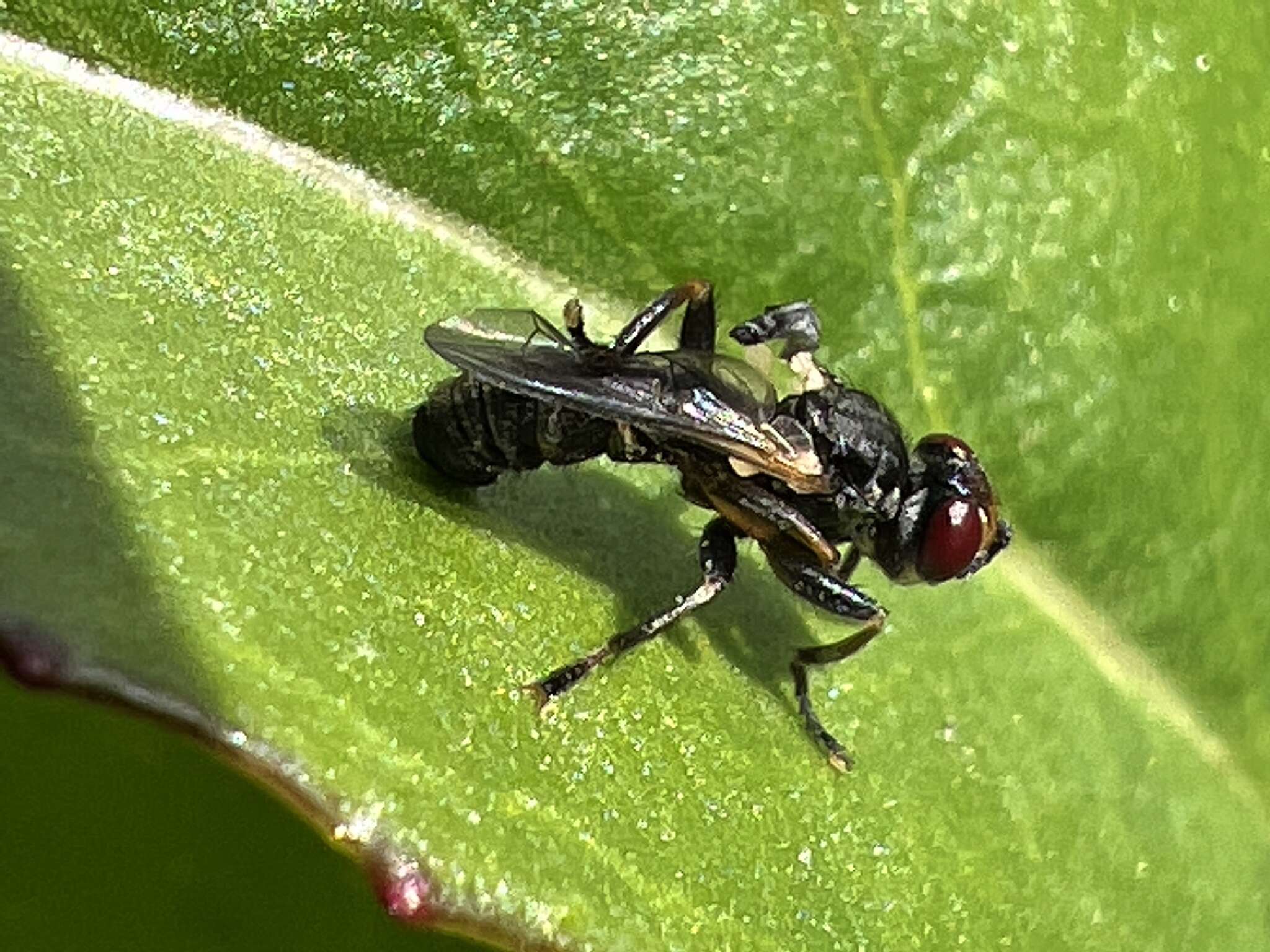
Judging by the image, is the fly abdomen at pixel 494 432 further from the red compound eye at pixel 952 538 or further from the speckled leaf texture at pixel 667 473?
the red compound eye at pixel 952 538

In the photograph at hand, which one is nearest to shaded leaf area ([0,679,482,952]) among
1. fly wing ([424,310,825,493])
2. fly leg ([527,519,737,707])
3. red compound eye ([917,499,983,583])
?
fly leg ([527,519,737,707])

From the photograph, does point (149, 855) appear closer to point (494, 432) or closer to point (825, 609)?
point (494, 432)

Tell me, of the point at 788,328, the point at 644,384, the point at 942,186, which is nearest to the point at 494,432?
the point at 644,384

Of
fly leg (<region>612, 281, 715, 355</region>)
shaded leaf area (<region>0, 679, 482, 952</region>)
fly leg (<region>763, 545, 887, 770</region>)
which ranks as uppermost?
fly leg (<region>612, 281, 715, 355</region>)

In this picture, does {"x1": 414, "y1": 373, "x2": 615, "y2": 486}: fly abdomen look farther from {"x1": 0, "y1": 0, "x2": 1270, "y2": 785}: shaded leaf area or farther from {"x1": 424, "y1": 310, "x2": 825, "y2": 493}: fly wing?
{"x1": 0, "y1": 0, "x2": 1270, "y2": 785}: shaded leaf area

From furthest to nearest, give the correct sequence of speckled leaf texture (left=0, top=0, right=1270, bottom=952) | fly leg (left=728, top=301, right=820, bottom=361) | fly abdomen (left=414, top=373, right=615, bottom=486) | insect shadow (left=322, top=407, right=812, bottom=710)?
fly leg (left=728, top=301, right=820, bottom=361) < fly abdomen (left=414, top=373, right=615, bottom=486) < insect shadow (left=322, top=407, right=812, bottom=710) < speckled leaf texture (left=0, top=0, right=1270, bottom=952)

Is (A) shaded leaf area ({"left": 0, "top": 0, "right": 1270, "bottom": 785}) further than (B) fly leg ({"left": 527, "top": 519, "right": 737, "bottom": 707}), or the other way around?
(A) shaded leaf area ({"left": 0, "top": 0, "right": 1270, "bottom": 785})

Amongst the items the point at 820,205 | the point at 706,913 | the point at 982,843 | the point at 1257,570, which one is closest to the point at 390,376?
the point at 820,205
